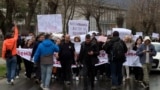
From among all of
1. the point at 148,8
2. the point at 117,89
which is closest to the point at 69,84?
the point at 117,89

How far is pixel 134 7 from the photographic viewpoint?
6606cm

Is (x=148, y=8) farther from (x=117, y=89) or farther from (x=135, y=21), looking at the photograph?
(x=117, y=89)

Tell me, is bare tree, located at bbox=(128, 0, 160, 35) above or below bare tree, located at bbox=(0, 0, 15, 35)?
below

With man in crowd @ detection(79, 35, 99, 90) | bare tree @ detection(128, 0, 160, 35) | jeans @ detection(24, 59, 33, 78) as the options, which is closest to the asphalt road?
jeans @ detection(24, 59, 33, 78)

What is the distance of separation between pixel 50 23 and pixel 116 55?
14.3 feet

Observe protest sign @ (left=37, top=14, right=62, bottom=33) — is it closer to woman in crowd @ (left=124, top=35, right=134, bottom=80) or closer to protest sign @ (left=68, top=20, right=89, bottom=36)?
protest sign @ (left=68, top=20, right=89, bottom=36)

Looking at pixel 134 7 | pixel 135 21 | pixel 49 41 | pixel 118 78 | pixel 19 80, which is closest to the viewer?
pixel 49 41

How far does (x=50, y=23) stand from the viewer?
1797 cm

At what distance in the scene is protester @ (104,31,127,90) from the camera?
14453mm

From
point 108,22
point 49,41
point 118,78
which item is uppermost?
point 49,41

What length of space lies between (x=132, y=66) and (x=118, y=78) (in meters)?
3.92

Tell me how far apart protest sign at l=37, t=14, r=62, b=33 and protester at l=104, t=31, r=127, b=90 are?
3.71 meters

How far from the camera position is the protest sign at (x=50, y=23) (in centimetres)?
1803

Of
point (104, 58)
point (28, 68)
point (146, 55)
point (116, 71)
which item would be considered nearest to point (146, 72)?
point (146, 55)
